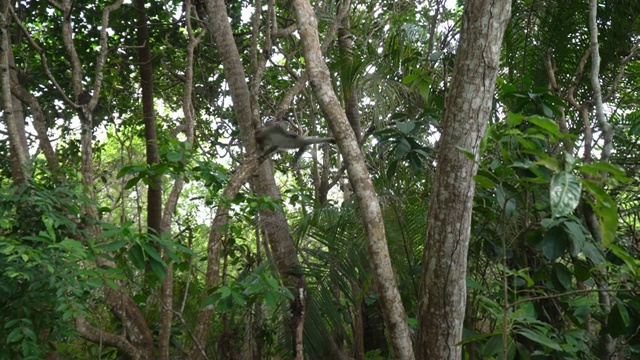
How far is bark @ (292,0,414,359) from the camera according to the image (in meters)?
2.51

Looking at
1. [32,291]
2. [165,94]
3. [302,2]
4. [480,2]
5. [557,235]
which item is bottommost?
[32,291]

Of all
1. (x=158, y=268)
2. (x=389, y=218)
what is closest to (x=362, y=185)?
(x=158, y=268)

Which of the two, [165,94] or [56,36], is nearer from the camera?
[56,36]

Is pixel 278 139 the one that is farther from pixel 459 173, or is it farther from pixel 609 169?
pixel 609 169

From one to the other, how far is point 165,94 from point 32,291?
512cm

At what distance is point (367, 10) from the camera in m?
6.25

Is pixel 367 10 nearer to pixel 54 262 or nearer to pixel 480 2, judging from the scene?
pixel 480 2

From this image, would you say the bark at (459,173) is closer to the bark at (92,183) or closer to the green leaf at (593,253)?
the green leaf at (593,253)

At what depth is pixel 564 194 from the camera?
59.2 inches

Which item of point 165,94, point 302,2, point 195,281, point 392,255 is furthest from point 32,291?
point 165,94

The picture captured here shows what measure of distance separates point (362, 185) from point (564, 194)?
1262 mm

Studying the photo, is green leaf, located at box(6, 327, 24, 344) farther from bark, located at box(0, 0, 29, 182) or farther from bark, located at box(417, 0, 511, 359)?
bark, located at box(417, 0, 511, 359)

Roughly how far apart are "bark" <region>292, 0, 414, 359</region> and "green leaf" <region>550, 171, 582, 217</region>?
1145 mm

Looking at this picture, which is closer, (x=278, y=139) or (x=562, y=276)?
(x=562, y=276)
